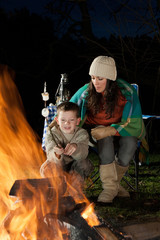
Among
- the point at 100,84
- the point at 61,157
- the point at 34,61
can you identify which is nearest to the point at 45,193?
the point at 61,157

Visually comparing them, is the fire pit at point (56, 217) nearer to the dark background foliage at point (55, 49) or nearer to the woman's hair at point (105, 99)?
the woman's hair at point (105, 99)

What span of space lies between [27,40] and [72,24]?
2120mm

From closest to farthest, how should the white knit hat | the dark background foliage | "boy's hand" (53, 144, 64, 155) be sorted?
"boy's hand" (53, 144, 64, 155)
the white knit hat
the dark background foliage

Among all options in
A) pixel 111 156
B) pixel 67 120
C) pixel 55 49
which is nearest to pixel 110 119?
pixel 111 156

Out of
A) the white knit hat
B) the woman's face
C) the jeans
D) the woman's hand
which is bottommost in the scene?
A: the jeans

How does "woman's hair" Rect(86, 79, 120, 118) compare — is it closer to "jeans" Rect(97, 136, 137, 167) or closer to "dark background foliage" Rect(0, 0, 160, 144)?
"jeans" Rect(97, 136, 137, 167)

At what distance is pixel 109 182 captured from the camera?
269cm

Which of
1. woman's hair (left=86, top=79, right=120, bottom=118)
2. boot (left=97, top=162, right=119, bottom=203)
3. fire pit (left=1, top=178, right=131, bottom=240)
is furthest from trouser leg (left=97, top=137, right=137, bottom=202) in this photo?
fire pit (left=1, top=178, right=131, bottom=240)

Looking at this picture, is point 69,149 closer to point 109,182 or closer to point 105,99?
point 109,182

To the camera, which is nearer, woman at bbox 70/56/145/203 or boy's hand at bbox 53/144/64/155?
boy's hand at bbox 53/144/64/155

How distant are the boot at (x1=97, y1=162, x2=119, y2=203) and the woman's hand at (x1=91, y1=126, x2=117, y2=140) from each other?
28 cm

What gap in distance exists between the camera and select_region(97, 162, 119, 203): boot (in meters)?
2.68

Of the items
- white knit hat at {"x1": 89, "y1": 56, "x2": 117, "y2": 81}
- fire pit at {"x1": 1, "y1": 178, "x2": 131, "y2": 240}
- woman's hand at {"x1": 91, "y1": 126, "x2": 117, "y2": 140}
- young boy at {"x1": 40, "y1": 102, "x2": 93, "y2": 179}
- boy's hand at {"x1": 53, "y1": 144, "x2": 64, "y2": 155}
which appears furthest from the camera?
white knit hat at {"x1": 89, "y1": 56, "x2": 117, "y2": 81}

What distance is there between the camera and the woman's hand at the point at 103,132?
2660 mm
